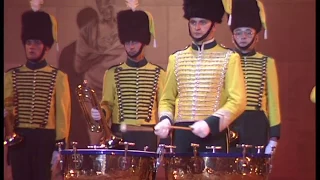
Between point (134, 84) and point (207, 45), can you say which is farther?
point (134, 84)

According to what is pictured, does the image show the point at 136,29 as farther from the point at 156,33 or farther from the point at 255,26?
the point at 255,26

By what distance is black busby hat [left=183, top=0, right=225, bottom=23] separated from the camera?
166 inches

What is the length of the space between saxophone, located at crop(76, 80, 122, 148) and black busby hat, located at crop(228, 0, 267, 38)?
3.13ft

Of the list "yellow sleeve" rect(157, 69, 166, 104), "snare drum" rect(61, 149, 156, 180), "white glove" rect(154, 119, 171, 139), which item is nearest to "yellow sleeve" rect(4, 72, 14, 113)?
"snare drum" rect(61, 149, 156, 180)

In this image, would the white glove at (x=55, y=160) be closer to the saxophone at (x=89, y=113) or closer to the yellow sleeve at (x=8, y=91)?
the saxophone at (x=89, y=113)

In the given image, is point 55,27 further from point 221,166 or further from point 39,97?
point 221,166

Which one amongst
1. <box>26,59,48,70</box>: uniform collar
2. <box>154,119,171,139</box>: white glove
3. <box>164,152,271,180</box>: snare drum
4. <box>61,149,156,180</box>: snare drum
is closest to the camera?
<box>164,152,271,180</box>: snare drum

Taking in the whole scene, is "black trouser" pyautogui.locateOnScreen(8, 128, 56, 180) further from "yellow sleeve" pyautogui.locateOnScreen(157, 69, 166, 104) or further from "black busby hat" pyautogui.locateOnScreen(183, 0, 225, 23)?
"black busby hat" pyautogui.locateOnScreen(183, 0, 225, 23)

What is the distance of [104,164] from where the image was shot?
12.7 ft

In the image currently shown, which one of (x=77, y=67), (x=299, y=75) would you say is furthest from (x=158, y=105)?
(x=299, y=75)

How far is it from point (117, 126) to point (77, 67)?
→ 46 cm

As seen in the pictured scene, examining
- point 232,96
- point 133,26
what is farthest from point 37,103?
point 232,96

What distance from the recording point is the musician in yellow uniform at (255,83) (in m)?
4.21

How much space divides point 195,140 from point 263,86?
56cm
